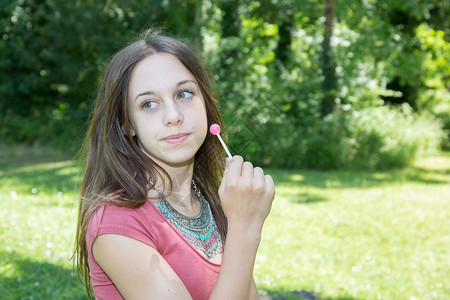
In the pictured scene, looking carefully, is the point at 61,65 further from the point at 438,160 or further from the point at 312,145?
the point at 438,160

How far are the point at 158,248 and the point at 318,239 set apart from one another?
441cm

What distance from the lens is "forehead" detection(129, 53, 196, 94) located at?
165 cm

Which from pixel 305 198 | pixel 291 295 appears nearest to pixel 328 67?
pixel 305 198

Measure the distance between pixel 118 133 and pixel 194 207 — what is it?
39 centimetres

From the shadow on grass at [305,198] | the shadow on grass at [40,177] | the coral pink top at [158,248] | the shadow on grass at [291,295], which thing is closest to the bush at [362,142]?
the shadow on grass at [305,198]

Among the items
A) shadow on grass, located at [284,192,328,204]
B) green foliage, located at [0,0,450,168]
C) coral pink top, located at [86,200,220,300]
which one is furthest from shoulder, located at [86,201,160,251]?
green foliage, located at [0,0,450,168]

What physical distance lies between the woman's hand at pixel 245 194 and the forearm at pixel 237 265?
0.03 metres

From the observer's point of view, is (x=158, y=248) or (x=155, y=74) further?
(x=155, y=74)

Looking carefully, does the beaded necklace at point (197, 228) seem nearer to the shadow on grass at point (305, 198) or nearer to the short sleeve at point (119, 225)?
the short sleeve at point (119, 225)

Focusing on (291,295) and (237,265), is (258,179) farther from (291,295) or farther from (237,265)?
(291,295)

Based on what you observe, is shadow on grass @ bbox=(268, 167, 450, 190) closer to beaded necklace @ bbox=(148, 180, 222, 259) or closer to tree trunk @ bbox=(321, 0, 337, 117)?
tree trunk @ bbox=(321, 0, 337, 117)

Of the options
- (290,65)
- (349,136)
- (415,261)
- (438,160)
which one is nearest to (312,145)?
(349,136)

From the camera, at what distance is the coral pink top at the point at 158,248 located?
1.47 m

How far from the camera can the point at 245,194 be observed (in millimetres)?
1408
